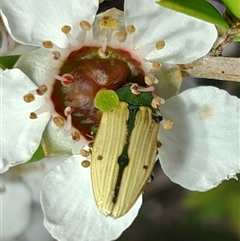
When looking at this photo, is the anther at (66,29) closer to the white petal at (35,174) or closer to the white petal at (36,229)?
the white petal at (35,174)

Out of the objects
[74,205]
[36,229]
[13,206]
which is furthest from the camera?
[36,229]

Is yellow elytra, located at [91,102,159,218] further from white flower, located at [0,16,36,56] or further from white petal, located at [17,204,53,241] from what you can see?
white petal, located at [17,204,53,241]

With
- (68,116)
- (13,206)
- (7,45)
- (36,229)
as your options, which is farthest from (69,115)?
(36,229)

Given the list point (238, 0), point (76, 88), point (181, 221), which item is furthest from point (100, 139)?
point (181, 221)

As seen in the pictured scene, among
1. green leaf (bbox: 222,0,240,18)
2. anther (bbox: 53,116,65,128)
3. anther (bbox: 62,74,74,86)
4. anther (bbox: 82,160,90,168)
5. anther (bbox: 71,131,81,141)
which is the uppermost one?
green leaf (bbox: 222,0,240,18)

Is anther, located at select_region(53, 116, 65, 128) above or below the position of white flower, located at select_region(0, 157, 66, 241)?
above

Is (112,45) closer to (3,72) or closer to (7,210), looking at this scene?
(3,72)

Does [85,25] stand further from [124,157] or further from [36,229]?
[36,229]

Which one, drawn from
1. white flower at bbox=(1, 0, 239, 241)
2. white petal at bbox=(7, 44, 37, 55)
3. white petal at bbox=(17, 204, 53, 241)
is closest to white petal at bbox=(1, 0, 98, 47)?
white flower at bbox=(1, 0, 239, 241)
